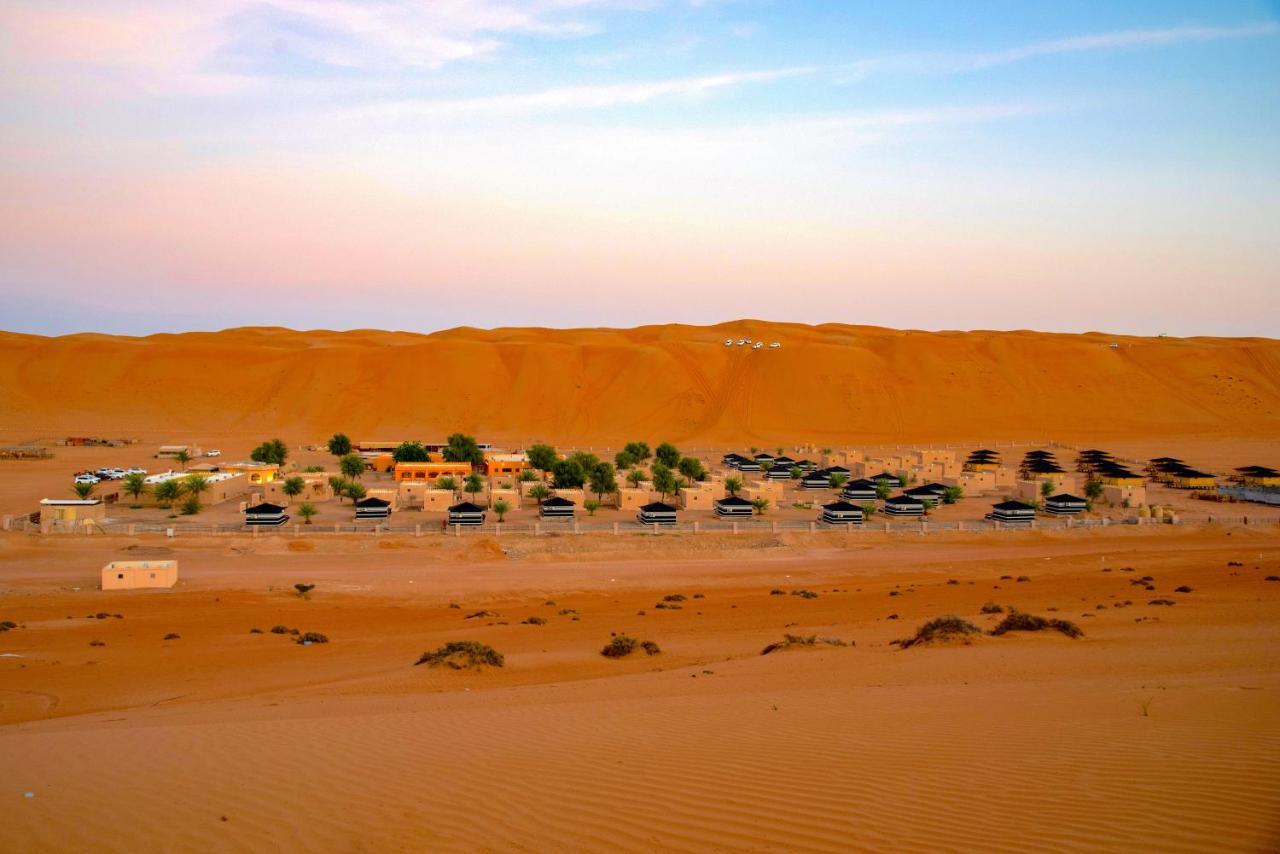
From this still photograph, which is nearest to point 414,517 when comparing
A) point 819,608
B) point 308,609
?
point 308,609

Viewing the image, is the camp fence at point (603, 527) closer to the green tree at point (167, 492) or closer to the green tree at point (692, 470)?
the green tree at point (167, 492)

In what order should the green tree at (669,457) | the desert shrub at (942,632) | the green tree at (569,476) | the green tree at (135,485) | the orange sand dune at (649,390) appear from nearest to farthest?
1. the desert shrub at (942,632)
2. the green tree at (135,485)
3. the green tree at (569,476)
4. the green tree at (669,457)
5. the orange sand dune at (649,390)

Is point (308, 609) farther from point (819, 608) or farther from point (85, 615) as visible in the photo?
point (819, 608)

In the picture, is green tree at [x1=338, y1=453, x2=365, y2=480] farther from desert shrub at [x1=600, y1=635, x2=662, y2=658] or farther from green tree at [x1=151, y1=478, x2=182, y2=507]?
desert shrub at [x1=600, y1=635, x2=662, y2=658]

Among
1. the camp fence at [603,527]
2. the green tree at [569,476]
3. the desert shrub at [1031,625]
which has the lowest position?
the desert shrub at [1031,625]

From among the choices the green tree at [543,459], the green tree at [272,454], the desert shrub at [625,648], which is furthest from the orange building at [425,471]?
the desert shrub at [625,648]

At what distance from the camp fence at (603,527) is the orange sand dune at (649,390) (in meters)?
42.6

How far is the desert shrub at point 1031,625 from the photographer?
1759 centimetres

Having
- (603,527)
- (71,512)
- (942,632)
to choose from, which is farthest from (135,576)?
(942,632)

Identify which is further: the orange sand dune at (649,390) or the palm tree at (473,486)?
the orange sand dune at (649,390)

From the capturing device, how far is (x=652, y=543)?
3522 centimetres

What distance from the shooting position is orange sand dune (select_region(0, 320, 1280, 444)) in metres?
88.2

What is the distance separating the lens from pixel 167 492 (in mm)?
40719

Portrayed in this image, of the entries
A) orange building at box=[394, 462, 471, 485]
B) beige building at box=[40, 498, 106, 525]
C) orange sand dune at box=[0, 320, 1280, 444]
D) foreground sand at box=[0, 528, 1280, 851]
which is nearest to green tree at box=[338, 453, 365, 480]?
orange building at box=[394, 462, 471, 485]
